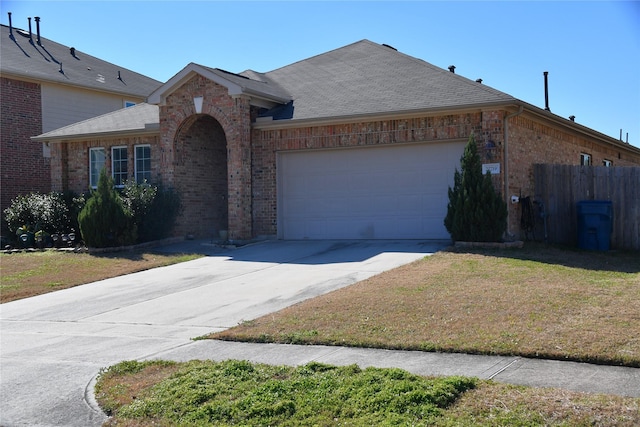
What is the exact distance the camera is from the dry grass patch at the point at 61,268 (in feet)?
44.3

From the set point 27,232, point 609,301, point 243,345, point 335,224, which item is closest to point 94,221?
point 27,232

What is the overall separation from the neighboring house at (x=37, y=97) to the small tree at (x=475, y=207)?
52.6 ft

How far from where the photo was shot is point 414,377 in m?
5.88

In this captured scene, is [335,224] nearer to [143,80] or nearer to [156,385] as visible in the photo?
[156,385]

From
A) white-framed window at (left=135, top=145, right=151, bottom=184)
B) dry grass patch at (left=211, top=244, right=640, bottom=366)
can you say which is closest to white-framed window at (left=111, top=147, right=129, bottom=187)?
white-framed window at (left=135, top=145, right=151, bottom=184)

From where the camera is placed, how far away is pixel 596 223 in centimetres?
1553

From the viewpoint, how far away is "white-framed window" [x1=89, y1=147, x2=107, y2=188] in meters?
21.1

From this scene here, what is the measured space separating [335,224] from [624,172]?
7.22 metres

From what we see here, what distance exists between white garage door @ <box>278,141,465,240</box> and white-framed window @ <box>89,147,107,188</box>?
21.9 feet

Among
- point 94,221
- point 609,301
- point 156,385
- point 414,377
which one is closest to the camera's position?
point 414,377

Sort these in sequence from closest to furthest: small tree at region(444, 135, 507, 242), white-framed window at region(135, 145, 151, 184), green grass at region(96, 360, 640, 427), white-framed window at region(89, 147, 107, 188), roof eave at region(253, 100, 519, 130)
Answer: green grass at region(96, 360, 640, 427)
small tree at region(444, 135, 507, 242)
roof eave at region(253, 100, 519, 130)
white-framed window at region(135, 145, 151, 184)
white-framed window at region(89, 147, 107, 188)

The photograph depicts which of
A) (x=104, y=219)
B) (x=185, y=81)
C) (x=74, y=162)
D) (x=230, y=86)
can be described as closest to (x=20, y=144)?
(x=74, y=162)

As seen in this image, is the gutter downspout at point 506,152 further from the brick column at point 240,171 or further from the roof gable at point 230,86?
the brick column at point 240,171

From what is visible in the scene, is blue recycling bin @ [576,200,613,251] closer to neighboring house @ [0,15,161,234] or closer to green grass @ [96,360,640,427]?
green grass @ [96,360,640,427]
